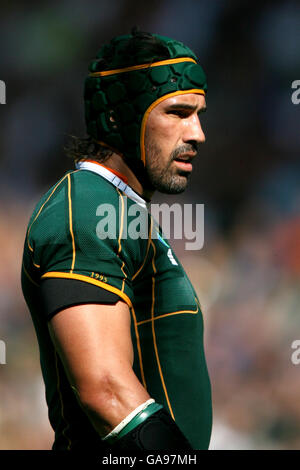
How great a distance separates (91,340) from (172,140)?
62 cm

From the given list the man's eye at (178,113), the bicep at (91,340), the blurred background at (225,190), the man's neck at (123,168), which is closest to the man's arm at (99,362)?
the bicep at (91,340)

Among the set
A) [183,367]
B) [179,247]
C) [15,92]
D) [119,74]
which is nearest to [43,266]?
[183,367]

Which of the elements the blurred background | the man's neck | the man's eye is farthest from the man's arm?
the blurred background

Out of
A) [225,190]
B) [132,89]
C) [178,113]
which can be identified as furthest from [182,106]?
[225,190]

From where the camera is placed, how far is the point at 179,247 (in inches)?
162

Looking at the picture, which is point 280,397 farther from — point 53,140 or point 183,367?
point 183,367

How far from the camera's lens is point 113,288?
4.17ft

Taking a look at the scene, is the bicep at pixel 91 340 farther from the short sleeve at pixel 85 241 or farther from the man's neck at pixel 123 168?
the man's neck at pixel 123 168

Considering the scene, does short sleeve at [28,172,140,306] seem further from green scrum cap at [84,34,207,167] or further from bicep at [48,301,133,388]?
green scrum cap at [84,34,207,167]

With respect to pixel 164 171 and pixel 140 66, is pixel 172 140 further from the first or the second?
pixel 140 66

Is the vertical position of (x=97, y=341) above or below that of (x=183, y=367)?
above

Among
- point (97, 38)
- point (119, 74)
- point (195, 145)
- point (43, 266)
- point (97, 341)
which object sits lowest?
point (97, 341)

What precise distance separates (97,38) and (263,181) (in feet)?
4.75

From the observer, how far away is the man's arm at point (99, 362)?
47.8 inches
